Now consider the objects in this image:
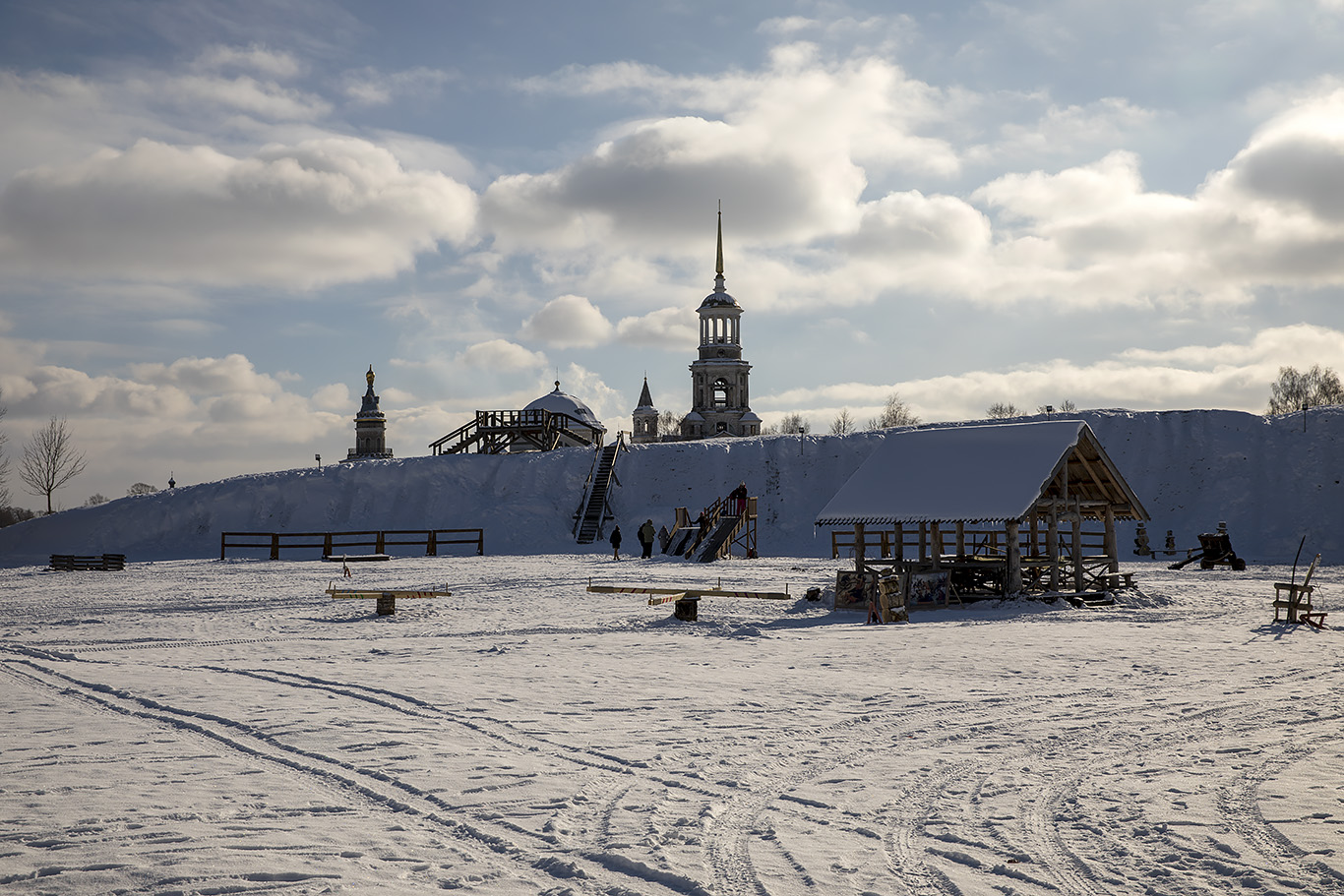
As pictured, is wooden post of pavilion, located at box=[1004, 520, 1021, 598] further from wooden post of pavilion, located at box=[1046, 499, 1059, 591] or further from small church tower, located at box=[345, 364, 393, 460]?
small church tower, located at box=[345, 364, 393, 460]

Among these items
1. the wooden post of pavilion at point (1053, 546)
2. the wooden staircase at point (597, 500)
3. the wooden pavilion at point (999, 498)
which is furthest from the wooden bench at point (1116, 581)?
the wooden staircase at point (597, 500)

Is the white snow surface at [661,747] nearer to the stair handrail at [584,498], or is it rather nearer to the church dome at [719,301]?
the stair handrail at [584,498]

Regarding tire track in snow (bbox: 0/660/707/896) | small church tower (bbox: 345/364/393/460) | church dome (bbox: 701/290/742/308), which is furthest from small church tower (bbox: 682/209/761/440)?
tire track in snow (bbox: 0/660/707/896)

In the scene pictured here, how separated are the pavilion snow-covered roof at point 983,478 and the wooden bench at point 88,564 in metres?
24.3

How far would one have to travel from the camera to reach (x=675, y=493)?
52.2 metres

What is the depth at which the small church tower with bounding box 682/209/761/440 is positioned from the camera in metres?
103

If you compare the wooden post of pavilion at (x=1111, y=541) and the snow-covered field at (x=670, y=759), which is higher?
the wooden post of pavilion at (x=1111, y=541)

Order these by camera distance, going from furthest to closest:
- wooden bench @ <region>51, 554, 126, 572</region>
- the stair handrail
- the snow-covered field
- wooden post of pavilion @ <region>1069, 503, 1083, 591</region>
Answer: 1. the stair handrail
2. wooden bench @ <region>51, 554, 126, 572</region>
3. wooden post of pavilion @ <region>1069, 503, 1083, 591</region>
4. the snow-covered field

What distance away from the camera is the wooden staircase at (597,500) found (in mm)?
47219

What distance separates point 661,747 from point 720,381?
97425 millimetres

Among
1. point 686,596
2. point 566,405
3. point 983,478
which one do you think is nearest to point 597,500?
point 983,478

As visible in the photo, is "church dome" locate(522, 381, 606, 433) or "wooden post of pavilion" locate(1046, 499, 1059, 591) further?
"church dome" locate(522, 381, 606, 433)

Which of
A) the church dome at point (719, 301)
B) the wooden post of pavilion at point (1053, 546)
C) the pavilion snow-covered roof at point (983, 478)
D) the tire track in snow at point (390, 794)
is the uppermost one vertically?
the church dome at point (719, 301)

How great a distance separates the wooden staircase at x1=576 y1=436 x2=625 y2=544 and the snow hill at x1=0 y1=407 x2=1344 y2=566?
93cm
